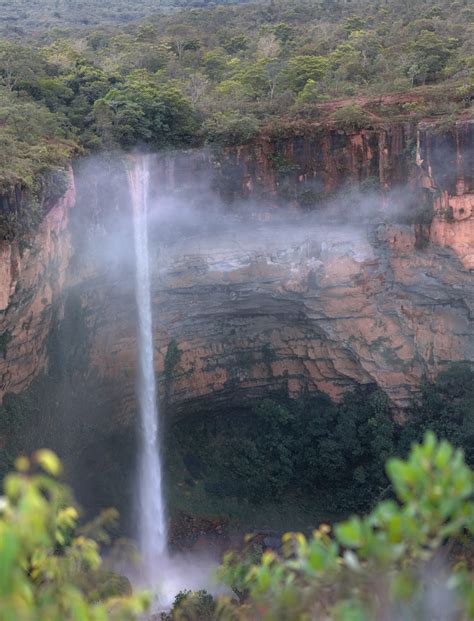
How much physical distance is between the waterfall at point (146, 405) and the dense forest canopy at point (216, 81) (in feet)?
4.11

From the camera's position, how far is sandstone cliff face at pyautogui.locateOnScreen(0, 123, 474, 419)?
13156 mm

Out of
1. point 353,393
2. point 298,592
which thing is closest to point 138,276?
point 353,393

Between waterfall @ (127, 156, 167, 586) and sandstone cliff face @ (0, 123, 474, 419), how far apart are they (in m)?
0.28

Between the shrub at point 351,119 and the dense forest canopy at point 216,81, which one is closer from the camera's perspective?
the dense forest canopy at point 216,81

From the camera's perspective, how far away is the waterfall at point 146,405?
13.9 metres

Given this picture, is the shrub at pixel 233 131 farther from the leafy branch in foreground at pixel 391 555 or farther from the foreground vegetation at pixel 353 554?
Result: the leafy branch in foreground at pixel 391 555

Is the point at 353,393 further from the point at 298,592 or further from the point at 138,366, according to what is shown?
the point at 298,592

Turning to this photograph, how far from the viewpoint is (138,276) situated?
1426 cm

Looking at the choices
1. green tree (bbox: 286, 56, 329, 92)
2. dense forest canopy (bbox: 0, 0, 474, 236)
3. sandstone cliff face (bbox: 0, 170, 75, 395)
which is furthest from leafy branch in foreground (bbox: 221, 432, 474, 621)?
green tree (bbox: 286, 56, 329, 92)

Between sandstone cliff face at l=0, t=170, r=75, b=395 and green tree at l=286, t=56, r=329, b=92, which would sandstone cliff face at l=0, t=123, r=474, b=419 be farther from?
green tree at l=286, t=56, r=329, b=92

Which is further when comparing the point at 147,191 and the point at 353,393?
the point at 353,393

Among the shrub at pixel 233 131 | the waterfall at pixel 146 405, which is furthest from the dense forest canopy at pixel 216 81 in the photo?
the waterfall at pixel 146 405

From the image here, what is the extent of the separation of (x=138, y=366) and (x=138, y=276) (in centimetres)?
248

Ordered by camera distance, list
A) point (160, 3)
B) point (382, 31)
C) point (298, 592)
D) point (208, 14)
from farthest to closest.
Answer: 1. point (160, 3)
2. point (208, 14)
3. point (382, 31)
4. point (298, 592)
